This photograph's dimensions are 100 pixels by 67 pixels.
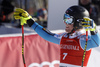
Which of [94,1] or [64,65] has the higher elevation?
[94,1]

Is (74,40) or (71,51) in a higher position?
(74,40)

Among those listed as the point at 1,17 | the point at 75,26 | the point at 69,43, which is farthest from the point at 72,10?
the point at 1,17

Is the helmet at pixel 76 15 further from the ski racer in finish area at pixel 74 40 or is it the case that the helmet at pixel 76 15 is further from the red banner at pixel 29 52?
the red banner at pixel 29 52

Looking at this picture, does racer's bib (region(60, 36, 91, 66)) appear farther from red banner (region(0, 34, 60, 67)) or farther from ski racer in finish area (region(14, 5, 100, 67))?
red banner (region(0, 34, 60, 67))

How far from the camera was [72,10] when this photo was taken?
91.0 inches

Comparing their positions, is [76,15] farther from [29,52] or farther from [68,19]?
[29,52]

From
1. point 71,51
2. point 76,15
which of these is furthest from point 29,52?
point 76,15

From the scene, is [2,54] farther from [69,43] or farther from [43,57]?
[69,43]

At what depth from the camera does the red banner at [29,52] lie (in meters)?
3.27

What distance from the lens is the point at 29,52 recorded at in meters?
3.42

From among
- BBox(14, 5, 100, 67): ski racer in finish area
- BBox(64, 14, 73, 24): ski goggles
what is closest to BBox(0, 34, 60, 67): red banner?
BBox(14, 5, 100, 67): ski racer in finish area

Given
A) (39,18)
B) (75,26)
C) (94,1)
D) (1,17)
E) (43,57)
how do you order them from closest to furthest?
(75,26)
(43,57)
(39,18)
(1,17)
(94,1)

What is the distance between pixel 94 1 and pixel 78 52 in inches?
333

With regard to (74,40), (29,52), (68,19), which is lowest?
(29,52)
